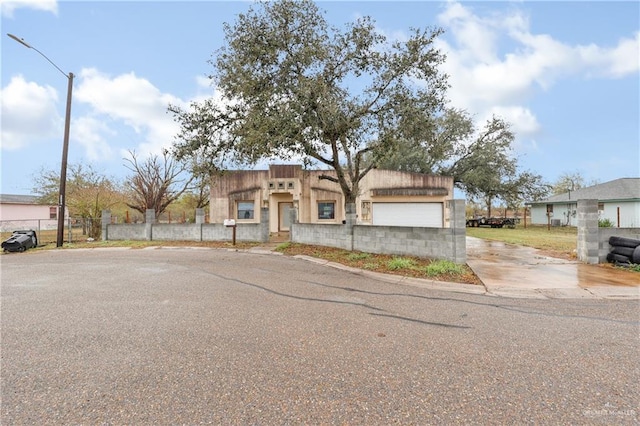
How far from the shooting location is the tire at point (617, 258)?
798cm

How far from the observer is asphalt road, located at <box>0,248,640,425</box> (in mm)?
2297

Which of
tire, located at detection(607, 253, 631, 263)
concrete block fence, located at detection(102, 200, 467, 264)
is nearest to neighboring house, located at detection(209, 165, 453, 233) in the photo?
concrete block fence, located at detection(102, 200, 467, 264)

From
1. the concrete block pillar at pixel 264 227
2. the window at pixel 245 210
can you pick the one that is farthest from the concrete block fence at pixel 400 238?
the window at pixel 245 210

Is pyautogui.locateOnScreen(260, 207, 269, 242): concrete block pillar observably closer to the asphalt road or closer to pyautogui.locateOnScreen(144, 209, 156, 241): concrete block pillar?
pyautogui.locateOnScreen(144, 209, 156, 241): concrete block pillar

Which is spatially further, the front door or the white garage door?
the front door

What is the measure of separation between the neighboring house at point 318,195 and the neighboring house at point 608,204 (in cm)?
934

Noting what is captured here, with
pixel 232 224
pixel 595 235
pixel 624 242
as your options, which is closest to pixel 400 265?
pixel 595 235

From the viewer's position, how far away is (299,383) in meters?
2.66

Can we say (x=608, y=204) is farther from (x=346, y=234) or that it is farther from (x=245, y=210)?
(x=245, y=210)

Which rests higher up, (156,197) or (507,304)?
(156,197)

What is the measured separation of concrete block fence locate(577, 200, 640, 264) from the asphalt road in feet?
13.1

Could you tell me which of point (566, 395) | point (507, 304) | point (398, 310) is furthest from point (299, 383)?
point (507, 304)

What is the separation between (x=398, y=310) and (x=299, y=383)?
256cm

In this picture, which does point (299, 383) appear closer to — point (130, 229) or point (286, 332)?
point (286, 332)
